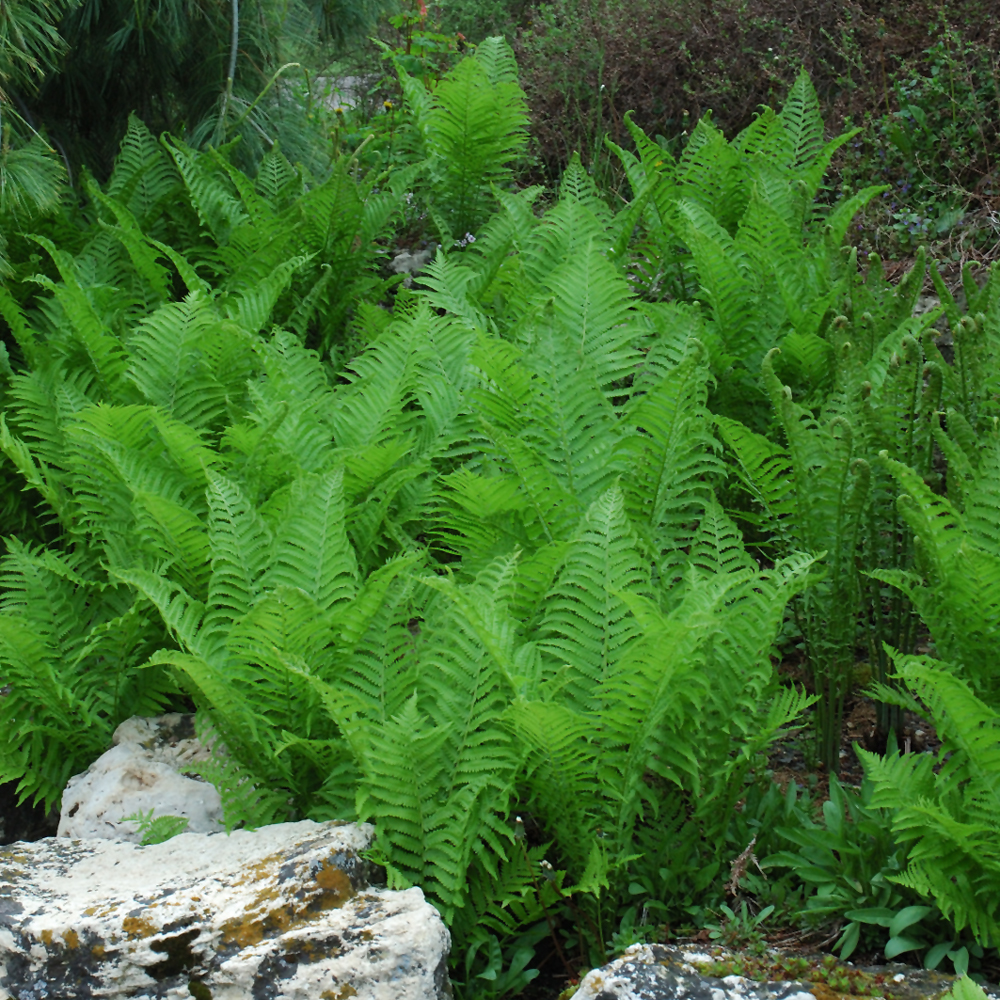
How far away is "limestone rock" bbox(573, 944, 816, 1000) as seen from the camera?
1.86 meters

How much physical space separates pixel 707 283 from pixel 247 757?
208cm

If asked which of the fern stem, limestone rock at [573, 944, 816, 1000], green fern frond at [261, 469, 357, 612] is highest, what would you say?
the fern stem

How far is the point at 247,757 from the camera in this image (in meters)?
2.32

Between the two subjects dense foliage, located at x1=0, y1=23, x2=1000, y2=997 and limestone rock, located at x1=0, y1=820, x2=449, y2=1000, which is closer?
limestone rock, located at x1=0, y1=820, x2=449, y2=1000

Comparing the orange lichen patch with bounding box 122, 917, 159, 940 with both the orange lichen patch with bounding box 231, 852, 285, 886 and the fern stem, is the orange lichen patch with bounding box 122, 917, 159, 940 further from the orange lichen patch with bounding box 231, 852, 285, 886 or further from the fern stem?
the fern stem

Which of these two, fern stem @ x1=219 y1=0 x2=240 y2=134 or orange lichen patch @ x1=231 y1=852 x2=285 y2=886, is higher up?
fern stem @ x1=219 y1=0 x2=240 y2=134

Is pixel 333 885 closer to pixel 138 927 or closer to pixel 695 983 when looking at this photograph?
pixel 138 927

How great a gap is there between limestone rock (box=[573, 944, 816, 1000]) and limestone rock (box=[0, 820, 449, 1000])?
293 mm

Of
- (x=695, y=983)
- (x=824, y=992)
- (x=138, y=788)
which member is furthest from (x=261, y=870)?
(x=824, y=992)

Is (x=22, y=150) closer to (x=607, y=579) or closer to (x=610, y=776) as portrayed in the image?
(x=607, y=579)

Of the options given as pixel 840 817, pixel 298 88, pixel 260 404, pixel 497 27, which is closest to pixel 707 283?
pixel 260 404

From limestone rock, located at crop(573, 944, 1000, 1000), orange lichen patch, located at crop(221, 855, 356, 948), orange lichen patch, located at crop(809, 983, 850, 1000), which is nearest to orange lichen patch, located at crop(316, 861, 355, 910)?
orange lichen patch, located at crop(221, 855, 356, 948)

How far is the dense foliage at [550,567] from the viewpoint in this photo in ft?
6.93

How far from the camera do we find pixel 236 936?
1.96 meters
